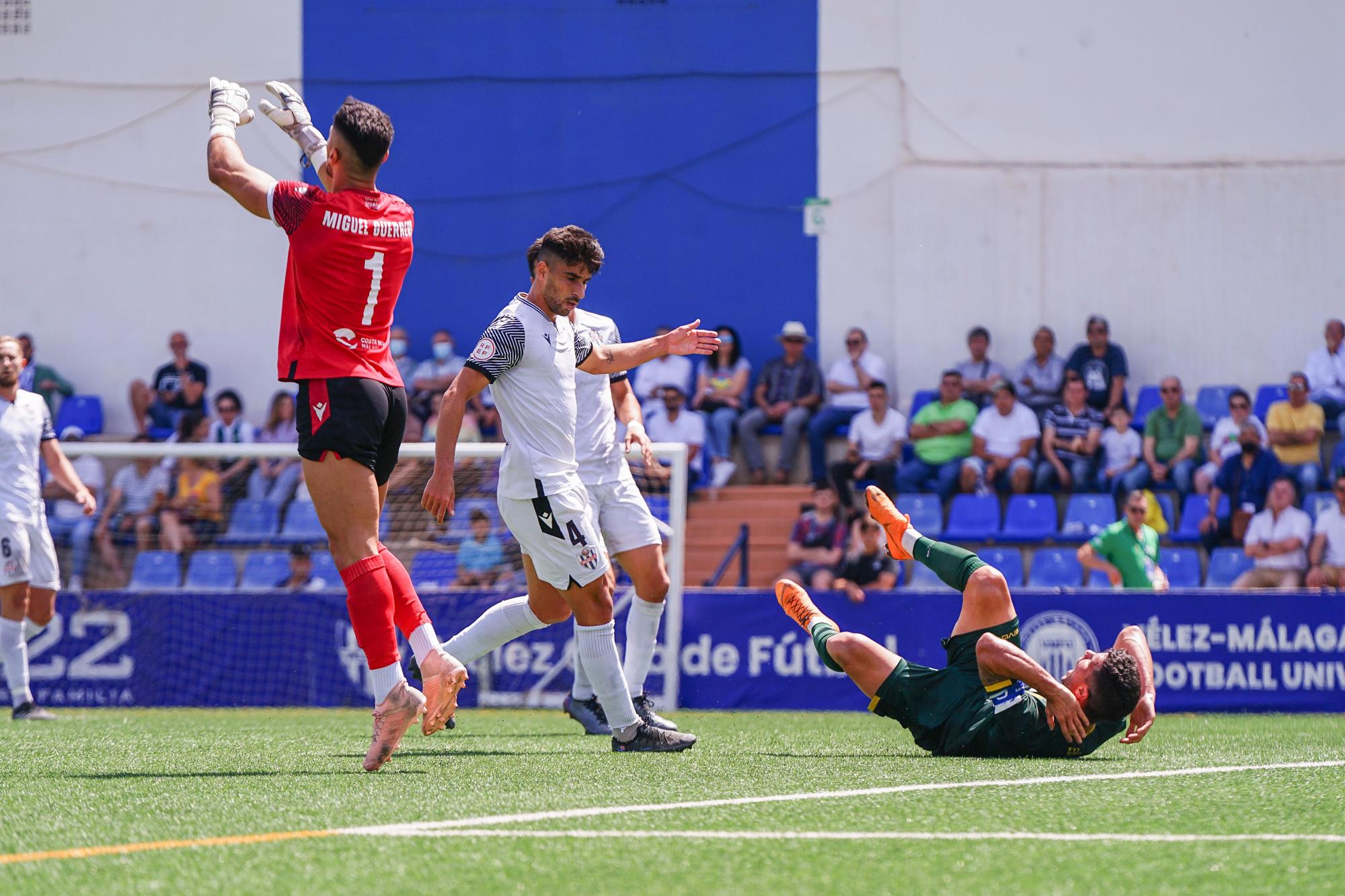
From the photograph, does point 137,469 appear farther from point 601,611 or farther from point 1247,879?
point 1247,879

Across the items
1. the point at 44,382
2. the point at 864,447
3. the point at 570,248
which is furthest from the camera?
the point at 44,382

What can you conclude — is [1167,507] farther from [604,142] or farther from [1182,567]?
[604,142]

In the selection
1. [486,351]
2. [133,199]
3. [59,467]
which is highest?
[133,199]

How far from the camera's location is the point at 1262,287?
17109 millimetres

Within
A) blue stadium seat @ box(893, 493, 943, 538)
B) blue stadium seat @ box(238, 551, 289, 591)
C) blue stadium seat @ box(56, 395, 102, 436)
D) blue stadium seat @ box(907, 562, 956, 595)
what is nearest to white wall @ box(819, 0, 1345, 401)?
blue stadium seat @ box(893, 493, 943, 538)

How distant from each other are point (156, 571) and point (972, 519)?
284 inches

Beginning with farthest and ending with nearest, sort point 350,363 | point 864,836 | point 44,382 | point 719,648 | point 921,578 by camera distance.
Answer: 1. point 44,382
2. point 921,578
3. point 719,648
4. point 350,363
5. point 864,836

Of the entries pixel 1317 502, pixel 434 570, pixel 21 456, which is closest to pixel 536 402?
pixel 21 456

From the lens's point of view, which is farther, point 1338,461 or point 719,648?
point 1338,461

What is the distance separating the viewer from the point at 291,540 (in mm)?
13266

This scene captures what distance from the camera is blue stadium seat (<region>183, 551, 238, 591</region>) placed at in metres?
13.1

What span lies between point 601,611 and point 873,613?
5337mm

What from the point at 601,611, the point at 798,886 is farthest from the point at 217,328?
the point at 798,886

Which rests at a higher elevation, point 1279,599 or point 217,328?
point 217,328
